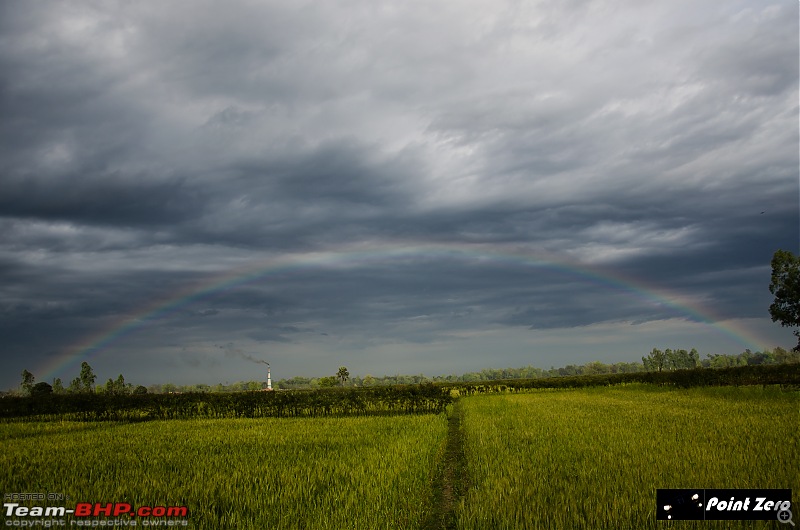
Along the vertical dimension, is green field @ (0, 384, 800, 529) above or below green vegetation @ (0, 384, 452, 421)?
above

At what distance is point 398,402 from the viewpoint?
150 ft

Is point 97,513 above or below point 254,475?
above

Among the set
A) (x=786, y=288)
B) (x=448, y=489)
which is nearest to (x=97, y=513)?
(x=448, y=489)

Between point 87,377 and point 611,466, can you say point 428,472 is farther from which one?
point 87,377

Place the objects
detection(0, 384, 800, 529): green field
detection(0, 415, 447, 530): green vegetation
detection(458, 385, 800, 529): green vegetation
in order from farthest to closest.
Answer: detection(0, 415, 447, 530): green vegetation
detection(0, 384, 800, 529): green field
detection(458, 385, 800, 529): green vegetation

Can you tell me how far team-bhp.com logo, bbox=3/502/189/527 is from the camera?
7.52 m

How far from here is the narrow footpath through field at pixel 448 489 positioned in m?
8.37

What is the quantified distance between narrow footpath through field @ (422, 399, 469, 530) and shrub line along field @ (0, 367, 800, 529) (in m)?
0.06

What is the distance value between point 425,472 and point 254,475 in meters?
4.31

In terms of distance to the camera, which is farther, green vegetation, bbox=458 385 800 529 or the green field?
the green field

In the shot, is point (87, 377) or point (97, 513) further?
point (87, 377)

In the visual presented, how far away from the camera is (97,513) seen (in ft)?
26.6

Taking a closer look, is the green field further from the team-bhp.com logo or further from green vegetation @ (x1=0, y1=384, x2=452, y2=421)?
green vegetation @ (x1=0, y1=384, x2=452, y2=421)

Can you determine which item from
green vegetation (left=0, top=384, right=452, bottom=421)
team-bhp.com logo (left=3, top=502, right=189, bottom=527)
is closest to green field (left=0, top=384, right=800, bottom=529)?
team-bhp.com logo (left=3, top=502, right=189, bottom=527)
